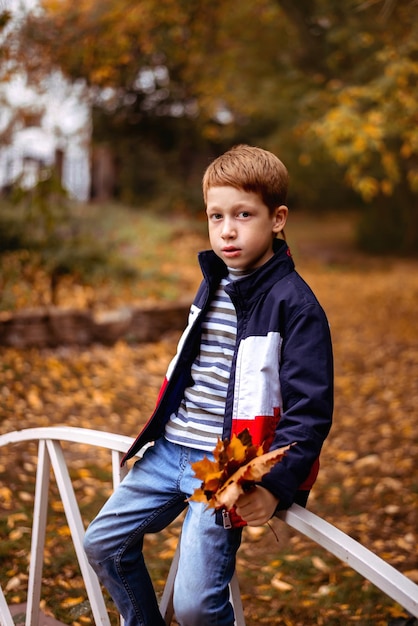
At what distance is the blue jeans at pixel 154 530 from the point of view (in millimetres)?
1811

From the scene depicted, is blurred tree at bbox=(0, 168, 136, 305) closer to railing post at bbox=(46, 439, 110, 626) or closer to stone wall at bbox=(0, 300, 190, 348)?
stone wall at bbox=(0, 300, 190, 348)

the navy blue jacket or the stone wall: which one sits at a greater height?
the navy blue jacket

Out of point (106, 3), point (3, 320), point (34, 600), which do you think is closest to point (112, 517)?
point (34, 600)

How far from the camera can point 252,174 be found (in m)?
1.87

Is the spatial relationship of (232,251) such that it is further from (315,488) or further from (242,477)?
(315,488)

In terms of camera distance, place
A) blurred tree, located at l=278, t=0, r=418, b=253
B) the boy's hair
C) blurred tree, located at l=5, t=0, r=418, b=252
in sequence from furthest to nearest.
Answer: blurred tree, located at l=5, t=0, r=418, b=252 < blurred tree, located at l=278, t=0, r=418, b=253 < the boy's hair

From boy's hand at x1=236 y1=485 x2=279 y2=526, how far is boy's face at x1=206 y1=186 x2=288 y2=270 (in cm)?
63

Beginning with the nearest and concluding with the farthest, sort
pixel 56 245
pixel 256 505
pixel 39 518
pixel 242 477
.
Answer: pixel 242 477, pixel 256 505, pixel 39 518, pixel 56 245

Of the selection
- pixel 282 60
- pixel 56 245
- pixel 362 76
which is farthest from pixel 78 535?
pixel 282 60

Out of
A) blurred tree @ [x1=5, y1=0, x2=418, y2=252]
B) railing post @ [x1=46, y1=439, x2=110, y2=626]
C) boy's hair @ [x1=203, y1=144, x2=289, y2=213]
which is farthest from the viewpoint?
blurred tree @ [x1=5, y1=0, x2=418, y2=252]

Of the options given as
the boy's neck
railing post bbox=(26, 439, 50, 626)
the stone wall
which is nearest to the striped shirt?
the boy's neck

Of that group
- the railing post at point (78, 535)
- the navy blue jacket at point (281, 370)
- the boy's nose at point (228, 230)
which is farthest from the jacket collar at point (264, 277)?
the railing post at point (78, 535)

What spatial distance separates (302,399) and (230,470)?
0.28m

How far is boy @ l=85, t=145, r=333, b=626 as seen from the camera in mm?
1722
